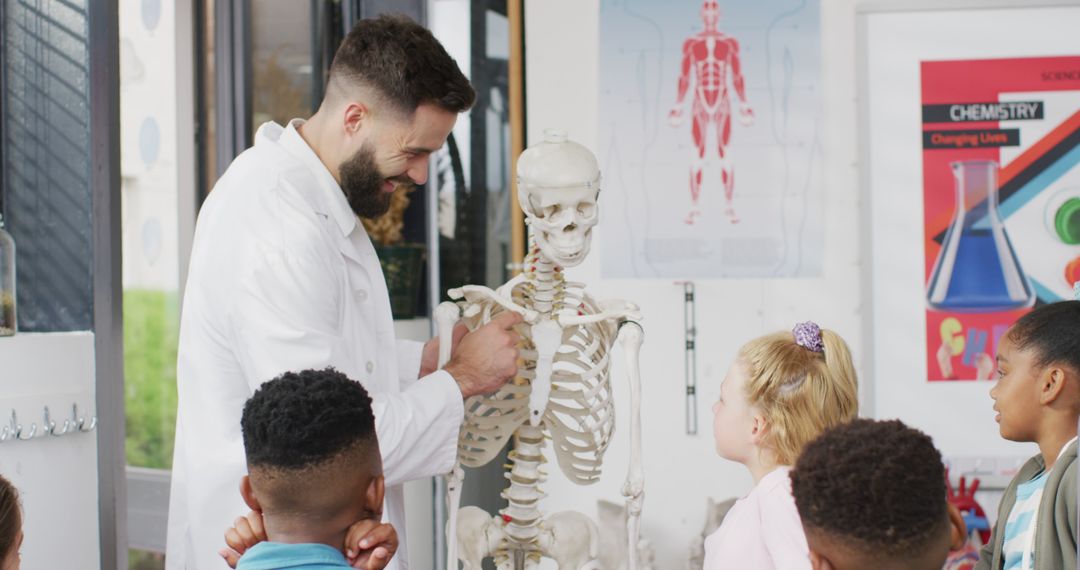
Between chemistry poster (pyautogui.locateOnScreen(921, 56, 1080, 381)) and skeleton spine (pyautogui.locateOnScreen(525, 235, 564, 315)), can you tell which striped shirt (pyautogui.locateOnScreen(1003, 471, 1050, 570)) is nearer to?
skeleton spine (pyautogui.locateOnScreen(525, 235, 564, 315))

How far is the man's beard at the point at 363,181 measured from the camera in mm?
2016

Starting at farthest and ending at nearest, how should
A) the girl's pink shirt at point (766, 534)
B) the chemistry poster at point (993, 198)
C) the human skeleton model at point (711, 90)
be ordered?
the human skeleton model at point (711, 90) → the chemistry poster at point (993, 198) → the girl's pink shirt at point (766, 534)

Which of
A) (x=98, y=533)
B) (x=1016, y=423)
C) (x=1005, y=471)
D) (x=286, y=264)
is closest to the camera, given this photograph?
(x=286, y=264)

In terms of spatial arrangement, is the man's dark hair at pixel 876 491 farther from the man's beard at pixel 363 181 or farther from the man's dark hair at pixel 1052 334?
the man's beard at pixel 363 181

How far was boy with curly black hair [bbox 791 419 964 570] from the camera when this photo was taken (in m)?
1.13

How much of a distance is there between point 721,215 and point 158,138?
79.5 inches

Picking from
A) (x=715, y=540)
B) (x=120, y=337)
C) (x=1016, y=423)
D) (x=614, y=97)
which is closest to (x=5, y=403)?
(x=120, y=337)

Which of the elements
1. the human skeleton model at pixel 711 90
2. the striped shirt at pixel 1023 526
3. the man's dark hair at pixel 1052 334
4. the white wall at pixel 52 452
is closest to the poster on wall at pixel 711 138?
the human skeleton model at pixel 711 90

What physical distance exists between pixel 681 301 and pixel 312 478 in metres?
2.47

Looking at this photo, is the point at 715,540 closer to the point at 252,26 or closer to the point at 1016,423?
the point at 1016,423

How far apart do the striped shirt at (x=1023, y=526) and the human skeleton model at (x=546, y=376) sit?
0.70 meters

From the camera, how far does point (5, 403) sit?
213 cm

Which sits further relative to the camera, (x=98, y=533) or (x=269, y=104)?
(x=269, y=104)

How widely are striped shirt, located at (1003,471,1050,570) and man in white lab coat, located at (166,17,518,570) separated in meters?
0.93
